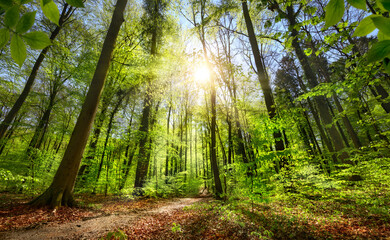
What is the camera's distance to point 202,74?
8789mm

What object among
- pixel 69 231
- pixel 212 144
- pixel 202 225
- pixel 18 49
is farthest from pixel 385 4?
pixel 212 144

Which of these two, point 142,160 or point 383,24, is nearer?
point 383,24

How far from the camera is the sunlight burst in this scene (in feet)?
28.0

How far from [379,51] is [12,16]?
1412mm

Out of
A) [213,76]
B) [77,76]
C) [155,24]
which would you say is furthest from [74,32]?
[213,76]

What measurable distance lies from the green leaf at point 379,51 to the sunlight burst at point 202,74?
838cm

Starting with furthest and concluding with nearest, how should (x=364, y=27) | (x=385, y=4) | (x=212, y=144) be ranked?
1. (x=212, y=144)
2. (x=364, y=27)
3. (x=385, y=4)

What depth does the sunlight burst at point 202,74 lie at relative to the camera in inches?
336

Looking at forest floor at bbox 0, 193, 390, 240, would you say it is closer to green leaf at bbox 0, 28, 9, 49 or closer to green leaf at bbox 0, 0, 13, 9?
green leaf at bbox 0, 28, 9, 49

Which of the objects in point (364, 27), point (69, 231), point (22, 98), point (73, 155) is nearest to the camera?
point (364, 27)

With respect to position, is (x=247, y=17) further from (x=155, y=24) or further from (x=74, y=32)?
(x=74, y=32)

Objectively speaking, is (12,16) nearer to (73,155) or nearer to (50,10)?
(50,10)

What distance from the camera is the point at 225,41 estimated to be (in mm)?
13734

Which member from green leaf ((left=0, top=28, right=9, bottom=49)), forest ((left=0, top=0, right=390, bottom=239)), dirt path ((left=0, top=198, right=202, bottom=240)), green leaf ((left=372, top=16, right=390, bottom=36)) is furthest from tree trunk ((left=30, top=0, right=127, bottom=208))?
green leaf ((left=372, top=16, right=390, bottom=36))
